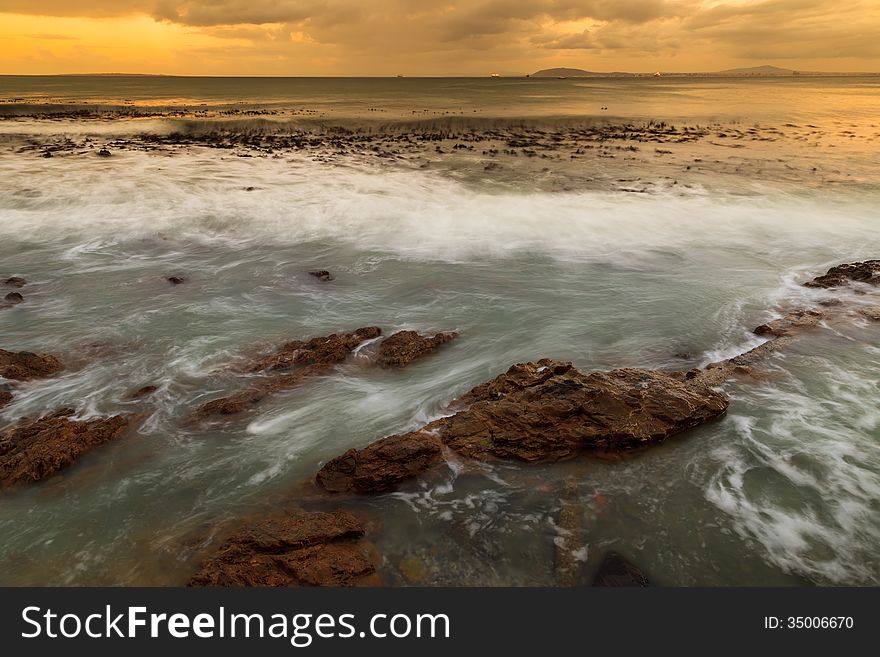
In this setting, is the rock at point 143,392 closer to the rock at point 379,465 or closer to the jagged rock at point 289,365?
the jagged rock at point 289,365

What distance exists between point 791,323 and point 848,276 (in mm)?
4385

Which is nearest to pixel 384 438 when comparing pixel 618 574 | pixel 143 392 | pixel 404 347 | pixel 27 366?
pixel 404 347

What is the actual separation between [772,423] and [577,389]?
2985mm

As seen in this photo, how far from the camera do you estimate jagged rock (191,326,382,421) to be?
7.89 m

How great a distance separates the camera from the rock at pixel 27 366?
28.2 feet

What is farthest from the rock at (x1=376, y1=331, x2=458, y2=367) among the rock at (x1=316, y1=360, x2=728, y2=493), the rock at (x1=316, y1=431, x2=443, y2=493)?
the rock at (x1=316, y1=431, x2=443, y2=493)

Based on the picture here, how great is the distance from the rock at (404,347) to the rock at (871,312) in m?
9.04

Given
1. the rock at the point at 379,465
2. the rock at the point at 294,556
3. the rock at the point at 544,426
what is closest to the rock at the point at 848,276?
the rock at the point at 544,426

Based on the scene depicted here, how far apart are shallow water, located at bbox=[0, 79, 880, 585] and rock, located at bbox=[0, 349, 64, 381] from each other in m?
0.27

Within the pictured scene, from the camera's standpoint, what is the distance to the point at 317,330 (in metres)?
10.7

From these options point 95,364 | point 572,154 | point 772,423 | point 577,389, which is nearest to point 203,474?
point 95,364

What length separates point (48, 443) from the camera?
6.79 meters

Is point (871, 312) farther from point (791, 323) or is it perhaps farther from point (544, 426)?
point (544, 426)

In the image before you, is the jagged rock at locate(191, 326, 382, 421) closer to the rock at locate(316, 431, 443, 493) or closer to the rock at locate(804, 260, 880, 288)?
the rock at locate(316, 431, 443, 493)
